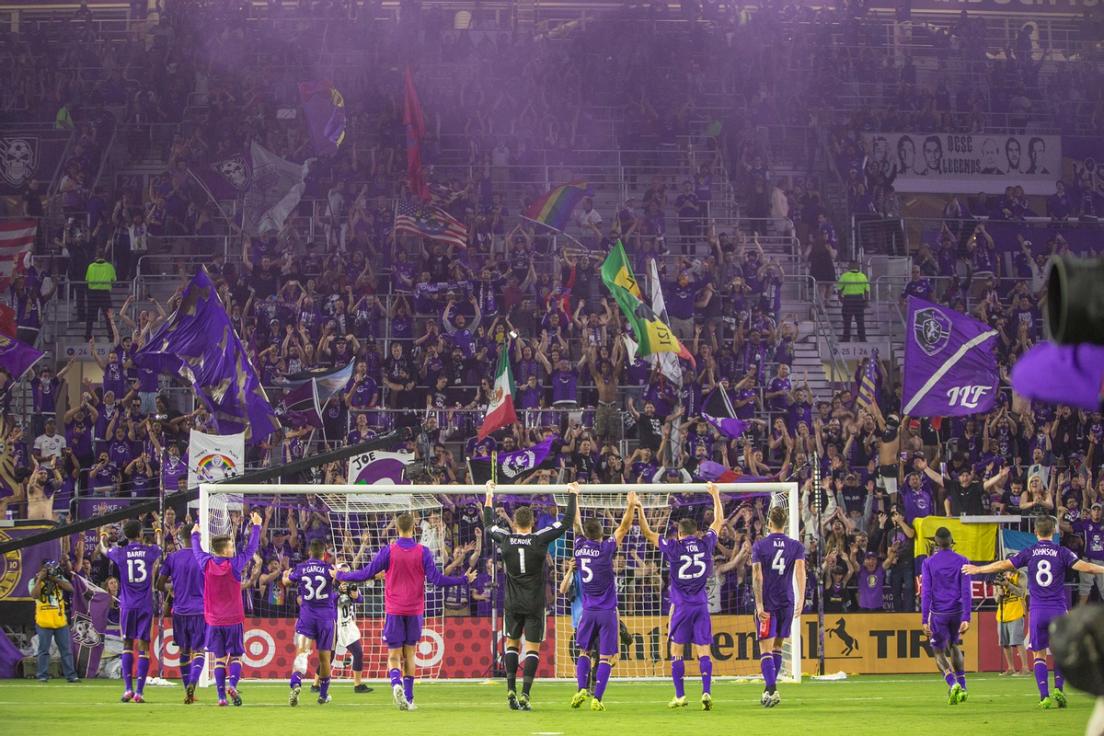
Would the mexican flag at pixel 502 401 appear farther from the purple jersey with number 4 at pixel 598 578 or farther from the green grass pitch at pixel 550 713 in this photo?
the purple jersey with number 4 at pixel 598 578

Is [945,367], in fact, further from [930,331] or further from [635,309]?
[635,309]

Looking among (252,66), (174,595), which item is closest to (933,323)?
(174,595)

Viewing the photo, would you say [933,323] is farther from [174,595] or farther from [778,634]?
Result: [174,595]

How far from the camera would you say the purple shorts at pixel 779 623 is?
60.0 ft

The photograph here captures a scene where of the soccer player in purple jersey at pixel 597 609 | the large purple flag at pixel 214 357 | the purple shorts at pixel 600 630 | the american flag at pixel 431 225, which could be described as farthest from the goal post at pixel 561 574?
the american flag at pixel 431 225

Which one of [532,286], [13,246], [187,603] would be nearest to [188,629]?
[187,603]

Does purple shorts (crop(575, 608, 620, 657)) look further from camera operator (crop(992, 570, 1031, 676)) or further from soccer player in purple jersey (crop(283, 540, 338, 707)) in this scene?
camera operator (crop(992, 570, 1031, 676))

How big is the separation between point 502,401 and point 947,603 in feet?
35.7

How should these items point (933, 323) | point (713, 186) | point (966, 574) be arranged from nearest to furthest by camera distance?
1. point (966, 574)
2. point (933, 323)
3. point (713, 186)

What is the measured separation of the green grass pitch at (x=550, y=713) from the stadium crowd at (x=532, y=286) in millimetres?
3299

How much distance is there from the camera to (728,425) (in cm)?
2836

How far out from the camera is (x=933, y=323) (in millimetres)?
26734

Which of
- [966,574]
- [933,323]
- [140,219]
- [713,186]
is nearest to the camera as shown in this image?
[966,574]

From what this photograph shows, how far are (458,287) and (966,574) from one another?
15.7m
